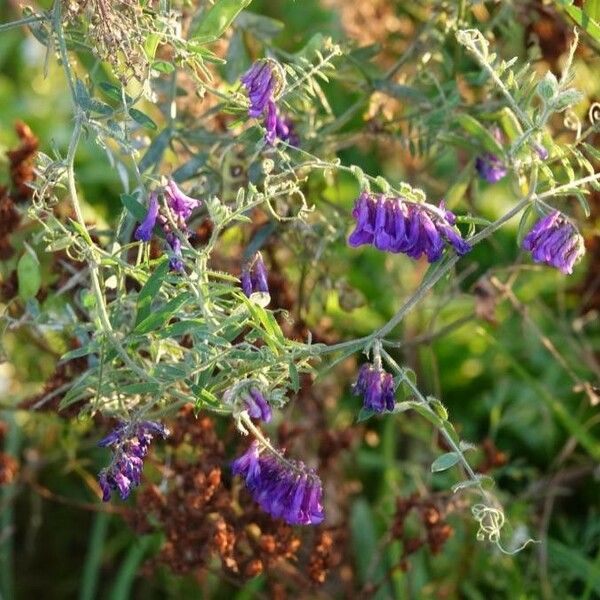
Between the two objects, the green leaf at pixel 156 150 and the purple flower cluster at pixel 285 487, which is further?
the green leaf at pixel 156 150

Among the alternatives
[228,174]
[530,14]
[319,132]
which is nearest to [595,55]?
[530,14]

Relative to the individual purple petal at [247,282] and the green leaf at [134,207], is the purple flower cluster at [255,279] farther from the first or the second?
the green leaf at [134,207]

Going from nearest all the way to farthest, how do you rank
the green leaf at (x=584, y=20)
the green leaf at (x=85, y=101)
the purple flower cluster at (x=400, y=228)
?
1. the purple flower cluster at (x=400, y=228)
2. the green leaf at (x=85, y=101)
3. the green leaf at (x=584, y=20)

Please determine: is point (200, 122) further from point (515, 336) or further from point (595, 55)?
point (515, 336)

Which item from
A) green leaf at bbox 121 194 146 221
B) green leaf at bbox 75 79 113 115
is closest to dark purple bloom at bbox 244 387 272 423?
green leaf at bbox 121 194 146 221

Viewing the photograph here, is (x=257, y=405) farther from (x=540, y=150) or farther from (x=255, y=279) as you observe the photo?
(x=540, y=150)

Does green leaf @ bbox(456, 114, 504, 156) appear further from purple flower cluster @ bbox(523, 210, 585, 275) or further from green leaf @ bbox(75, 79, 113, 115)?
green leaf @ bbox(75, 79, 113, 115)

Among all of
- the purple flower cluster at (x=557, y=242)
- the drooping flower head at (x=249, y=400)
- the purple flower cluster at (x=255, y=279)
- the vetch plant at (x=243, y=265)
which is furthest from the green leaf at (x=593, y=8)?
the drooping flower head at (x=249, y=400)
